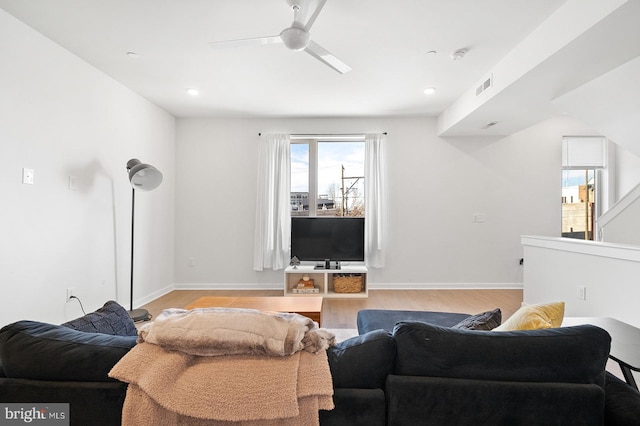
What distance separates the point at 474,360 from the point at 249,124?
461 centimetres

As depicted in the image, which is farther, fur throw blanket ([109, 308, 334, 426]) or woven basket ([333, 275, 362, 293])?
woven basket ([333, 275, 362, 293])

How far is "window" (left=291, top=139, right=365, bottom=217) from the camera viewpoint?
5020 mm

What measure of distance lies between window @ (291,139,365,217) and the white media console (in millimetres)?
934

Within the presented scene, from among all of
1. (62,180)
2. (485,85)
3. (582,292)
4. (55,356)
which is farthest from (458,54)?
(62,180)

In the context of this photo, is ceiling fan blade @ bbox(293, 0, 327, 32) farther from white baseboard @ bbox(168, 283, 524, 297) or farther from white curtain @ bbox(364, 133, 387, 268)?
white baseboard @ bbox(168, 283, 524, 297)

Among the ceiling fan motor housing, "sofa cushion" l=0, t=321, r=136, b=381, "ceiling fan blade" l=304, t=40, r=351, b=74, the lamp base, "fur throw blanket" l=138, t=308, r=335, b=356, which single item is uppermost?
"ceiling fan blade" l=304, t=40, r=351, b=74

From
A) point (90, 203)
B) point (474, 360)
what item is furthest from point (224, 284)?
point (474, 360)

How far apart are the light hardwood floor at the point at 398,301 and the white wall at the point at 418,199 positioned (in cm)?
22

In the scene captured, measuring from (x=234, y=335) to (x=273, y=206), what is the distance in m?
3.89

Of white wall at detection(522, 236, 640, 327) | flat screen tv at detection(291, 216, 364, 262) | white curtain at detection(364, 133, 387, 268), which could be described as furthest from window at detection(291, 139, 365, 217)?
white wall at detection(522, 236, 640, 327)

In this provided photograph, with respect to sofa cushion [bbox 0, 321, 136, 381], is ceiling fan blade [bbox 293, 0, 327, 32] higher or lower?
higher

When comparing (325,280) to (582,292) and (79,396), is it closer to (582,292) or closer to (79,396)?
(582,292)

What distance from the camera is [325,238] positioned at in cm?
464

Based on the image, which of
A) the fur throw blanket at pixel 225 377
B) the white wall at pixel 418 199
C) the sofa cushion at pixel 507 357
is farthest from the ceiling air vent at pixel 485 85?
the fur throw blanket at pixel 225 377
